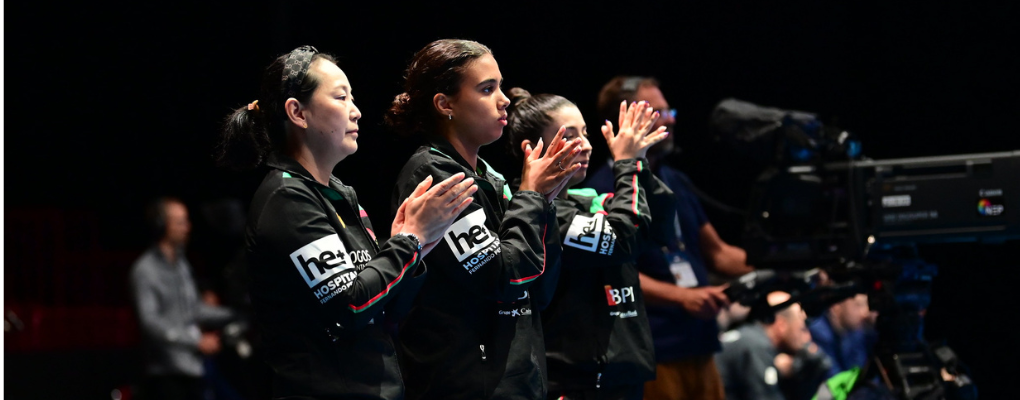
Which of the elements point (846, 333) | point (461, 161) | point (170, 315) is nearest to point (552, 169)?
point (461, 161)

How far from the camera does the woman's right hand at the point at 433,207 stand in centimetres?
178

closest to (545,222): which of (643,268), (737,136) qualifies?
(643,268)

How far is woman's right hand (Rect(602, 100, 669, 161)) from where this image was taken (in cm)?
246

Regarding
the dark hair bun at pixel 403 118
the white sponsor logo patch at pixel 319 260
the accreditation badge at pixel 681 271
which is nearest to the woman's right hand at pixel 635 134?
the dark hair bun at pixel 403 118

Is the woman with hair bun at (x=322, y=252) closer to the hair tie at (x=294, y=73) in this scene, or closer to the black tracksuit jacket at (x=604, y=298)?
the hair tie at (x=294, y=73)

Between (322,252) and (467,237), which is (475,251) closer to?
(467,237)

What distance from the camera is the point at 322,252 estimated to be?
1687mm

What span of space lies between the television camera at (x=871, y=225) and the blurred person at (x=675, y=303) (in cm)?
14

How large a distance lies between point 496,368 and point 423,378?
0.15 m

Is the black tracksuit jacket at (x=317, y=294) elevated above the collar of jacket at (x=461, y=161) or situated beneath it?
situated beneath

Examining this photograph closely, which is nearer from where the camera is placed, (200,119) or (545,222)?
(545,222)

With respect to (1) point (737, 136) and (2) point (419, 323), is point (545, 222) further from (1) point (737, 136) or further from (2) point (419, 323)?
(1) point (737, 136)

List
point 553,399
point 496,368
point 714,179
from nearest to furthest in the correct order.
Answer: point 496,368 → point 553,399 → point 714,179

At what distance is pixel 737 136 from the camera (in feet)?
10.8
